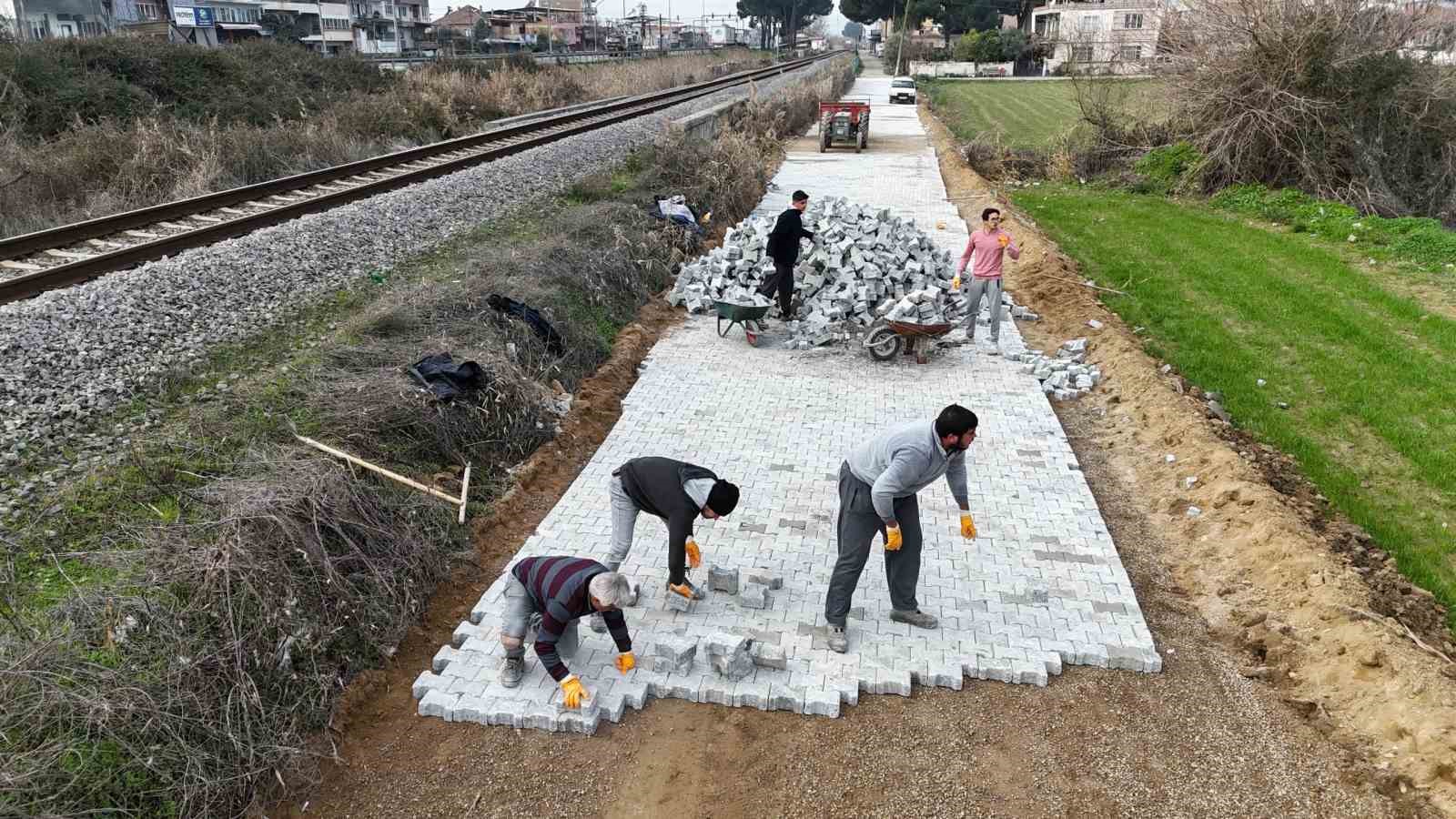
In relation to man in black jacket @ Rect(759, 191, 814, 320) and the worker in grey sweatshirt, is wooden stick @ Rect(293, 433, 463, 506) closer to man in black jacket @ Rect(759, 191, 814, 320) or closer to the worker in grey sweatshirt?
the worker in grey sweatshirt

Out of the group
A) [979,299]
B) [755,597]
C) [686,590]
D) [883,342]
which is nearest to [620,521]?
[686,590]

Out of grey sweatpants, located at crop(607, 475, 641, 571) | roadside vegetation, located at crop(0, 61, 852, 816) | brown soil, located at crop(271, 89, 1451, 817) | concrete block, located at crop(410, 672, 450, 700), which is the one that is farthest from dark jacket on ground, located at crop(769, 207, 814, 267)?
concrete block, located at crop(410, 672, 450, 700)

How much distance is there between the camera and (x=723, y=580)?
600cm

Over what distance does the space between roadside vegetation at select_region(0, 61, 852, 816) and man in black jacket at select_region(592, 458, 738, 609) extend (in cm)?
143

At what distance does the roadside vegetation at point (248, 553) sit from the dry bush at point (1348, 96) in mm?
17304

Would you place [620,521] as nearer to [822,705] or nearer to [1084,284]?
[822,705]

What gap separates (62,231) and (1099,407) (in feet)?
41.6

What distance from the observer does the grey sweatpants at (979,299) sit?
10547mm

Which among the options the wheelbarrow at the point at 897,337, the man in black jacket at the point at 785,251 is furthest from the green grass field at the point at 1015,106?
the wheelbarrow at the point at 897,337

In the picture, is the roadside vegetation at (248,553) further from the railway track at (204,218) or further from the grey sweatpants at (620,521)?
the railway track at (204,218)

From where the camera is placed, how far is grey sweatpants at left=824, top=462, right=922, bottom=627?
213 inches

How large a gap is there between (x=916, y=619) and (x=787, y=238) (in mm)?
6239

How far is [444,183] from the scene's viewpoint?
15297 mm

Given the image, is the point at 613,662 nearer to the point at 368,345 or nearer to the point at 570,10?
the point at 368,345
